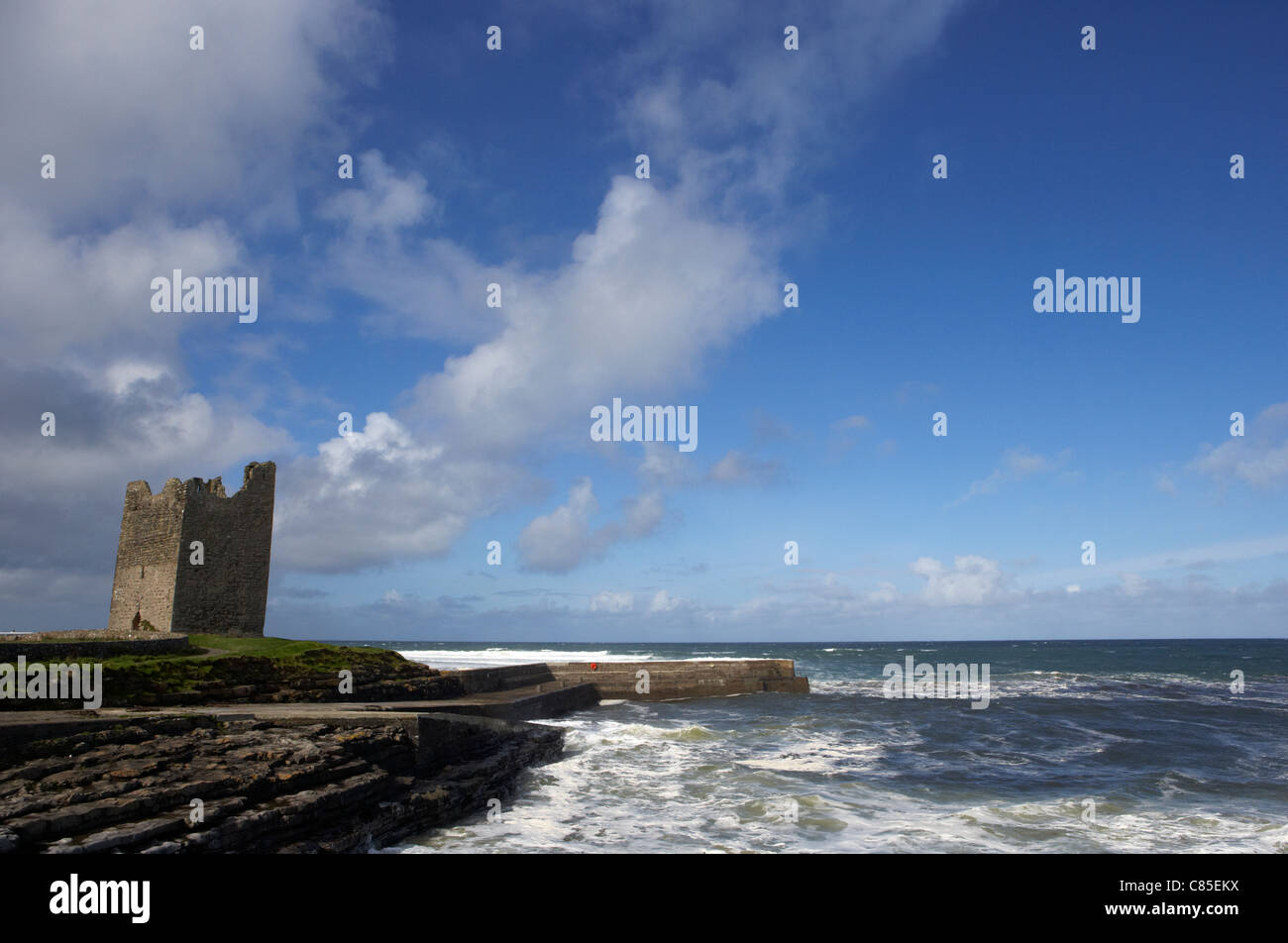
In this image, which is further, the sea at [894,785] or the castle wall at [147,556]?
the castle wall at [147,556]

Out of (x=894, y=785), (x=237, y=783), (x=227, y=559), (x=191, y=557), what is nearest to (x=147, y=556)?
(x=191, y=557)

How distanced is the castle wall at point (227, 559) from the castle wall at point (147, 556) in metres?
0.32

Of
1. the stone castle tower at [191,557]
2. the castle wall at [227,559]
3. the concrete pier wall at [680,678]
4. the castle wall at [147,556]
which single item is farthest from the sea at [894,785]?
the castle wall at [147,556]

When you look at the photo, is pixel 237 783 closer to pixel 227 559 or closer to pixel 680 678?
pixel 227 559

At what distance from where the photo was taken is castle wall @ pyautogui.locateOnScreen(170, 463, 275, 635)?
2150cm

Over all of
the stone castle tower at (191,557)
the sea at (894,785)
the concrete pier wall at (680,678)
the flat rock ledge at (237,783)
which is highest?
the stone castle tower at (191,557)

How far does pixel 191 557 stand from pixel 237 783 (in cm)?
1530

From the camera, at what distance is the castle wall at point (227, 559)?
21.5 metres

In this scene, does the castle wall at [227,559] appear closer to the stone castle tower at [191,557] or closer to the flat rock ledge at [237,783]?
the stone castle tower at [191,557]

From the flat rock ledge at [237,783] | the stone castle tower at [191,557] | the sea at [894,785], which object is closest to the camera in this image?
the flat rock ledge at [237,783]

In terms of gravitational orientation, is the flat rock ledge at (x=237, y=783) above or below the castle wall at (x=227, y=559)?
below

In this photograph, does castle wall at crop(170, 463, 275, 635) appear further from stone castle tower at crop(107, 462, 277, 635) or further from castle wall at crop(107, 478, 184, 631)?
castle wall at crop(107, 478, 184, 631)
